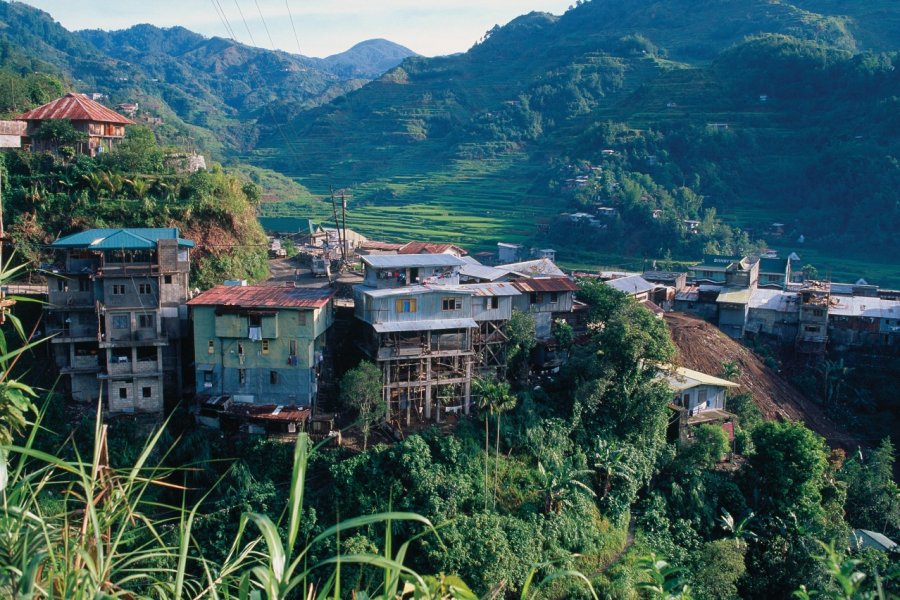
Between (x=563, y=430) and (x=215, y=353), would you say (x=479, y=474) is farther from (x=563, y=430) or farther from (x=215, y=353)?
(x=215, y=353)

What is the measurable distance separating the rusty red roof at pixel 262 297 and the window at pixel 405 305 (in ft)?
5.84

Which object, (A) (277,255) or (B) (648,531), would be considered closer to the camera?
(B) (648,531)

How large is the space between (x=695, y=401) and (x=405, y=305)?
9073 millimetres

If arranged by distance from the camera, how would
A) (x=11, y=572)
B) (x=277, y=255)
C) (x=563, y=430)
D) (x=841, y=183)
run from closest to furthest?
(x=11, y=572)
(x=563, y=430)
(x=277, y=255)
(x=841, y=183)

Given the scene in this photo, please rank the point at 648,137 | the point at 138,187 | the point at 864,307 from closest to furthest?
the point at 138,187 → the point at 864,307 → the point at 648,137

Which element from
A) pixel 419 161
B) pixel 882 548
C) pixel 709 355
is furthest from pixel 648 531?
pixel 419 161

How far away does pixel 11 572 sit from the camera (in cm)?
381

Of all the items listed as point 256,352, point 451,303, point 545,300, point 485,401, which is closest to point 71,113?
point 256,352

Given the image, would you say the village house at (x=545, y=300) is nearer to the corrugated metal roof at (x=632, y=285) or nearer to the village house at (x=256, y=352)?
the village house at (x=256, y=352)

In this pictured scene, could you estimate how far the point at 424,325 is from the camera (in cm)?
1886

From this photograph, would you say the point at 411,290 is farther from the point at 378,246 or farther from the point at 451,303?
the point at 378,246

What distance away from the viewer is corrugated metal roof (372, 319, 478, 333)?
726 inches

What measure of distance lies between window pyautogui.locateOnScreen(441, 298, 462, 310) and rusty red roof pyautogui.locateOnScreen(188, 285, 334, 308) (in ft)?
9.50

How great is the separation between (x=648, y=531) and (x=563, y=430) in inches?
120
